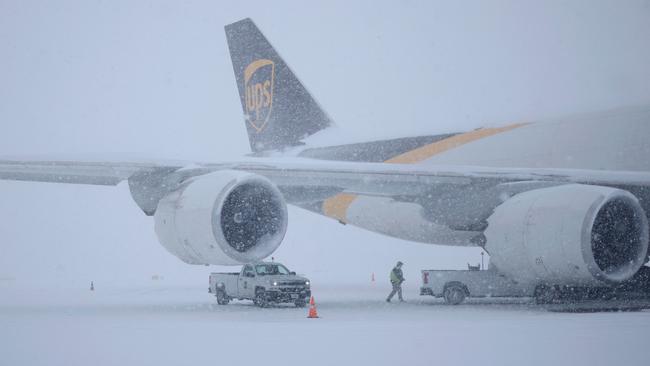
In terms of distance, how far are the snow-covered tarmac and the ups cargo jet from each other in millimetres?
1107

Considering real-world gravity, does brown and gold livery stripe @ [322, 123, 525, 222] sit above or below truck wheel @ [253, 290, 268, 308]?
above

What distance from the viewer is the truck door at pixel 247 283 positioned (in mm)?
16625

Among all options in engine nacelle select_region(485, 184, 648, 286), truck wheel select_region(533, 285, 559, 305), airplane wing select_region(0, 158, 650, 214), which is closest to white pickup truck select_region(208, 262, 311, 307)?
airplane wing select_region(0, 158, 650, 214)

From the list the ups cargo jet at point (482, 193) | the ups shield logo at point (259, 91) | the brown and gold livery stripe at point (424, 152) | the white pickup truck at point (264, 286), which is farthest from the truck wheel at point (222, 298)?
the ups shield logo at point (259, 91)

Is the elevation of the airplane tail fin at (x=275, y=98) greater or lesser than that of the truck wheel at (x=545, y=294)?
greater

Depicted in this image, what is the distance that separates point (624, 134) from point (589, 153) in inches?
29.6

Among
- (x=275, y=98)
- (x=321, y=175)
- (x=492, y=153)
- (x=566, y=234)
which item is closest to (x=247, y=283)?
(x=321, y=175)

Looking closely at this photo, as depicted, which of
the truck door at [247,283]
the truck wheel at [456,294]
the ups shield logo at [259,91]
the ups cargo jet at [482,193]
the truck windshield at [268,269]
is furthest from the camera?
the ups shield logo at [259,91]

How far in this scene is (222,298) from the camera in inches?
691

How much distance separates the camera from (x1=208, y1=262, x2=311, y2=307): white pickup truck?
16141 millimetres

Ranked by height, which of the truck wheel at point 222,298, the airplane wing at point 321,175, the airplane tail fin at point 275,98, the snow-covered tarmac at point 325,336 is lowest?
the truck wheel at point 222,298

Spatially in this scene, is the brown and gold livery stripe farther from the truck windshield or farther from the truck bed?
the truck bed

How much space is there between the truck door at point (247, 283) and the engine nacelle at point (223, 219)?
3.43 metres

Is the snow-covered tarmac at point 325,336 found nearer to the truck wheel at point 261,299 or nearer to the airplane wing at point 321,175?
the truck wheel at point 261,299
